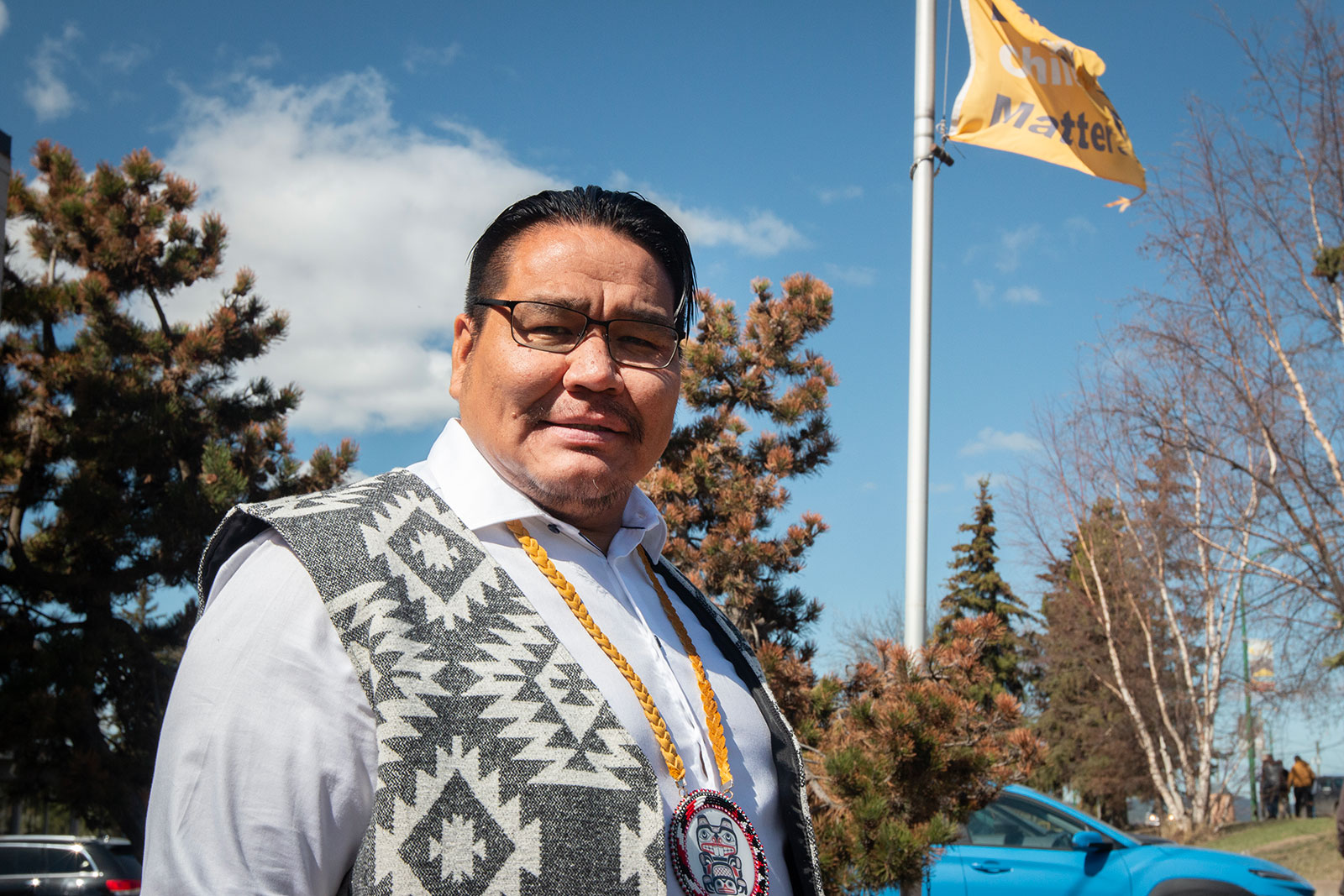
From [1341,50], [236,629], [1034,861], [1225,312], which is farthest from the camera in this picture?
[1225,312]

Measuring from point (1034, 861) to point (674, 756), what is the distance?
591cm

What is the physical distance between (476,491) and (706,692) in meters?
0.51

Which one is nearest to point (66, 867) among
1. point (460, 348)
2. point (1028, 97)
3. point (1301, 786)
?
point (1028, 97)

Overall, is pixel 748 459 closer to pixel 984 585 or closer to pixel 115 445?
pixel 115 445

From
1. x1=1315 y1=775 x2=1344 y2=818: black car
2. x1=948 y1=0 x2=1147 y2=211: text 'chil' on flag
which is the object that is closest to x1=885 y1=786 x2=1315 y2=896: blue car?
x1=948 y1=0 x2=1147 y2=211: text 'chil' on flag

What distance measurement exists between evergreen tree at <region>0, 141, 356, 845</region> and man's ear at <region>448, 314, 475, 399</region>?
6.93 m

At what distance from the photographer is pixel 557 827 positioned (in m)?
1.17

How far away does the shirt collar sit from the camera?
59.6 inches

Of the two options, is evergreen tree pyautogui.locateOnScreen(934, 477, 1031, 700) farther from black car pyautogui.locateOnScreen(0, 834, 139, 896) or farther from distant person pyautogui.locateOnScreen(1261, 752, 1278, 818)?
black car pyautogui.locateOnScreen(0, 834, 139, 896)

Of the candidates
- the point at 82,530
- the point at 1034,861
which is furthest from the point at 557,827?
the point at 82,530

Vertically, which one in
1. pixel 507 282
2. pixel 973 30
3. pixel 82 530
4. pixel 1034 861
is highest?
pixel 973 30

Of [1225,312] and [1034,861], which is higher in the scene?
[1225,312]

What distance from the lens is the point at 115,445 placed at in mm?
8695

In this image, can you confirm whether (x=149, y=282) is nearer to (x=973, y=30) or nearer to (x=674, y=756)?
(x=973, y=30)
